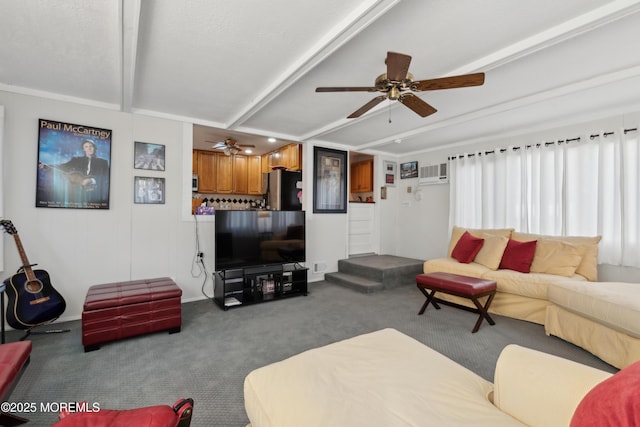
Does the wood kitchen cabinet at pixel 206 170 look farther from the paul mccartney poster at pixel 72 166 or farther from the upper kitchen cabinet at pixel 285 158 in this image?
the paul mccartney poster at pixel 72 166

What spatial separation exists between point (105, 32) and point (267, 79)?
1.22 metres

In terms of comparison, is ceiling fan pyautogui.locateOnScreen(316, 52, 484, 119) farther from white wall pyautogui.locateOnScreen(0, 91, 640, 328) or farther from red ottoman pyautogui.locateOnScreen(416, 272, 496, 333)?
white wall pyautogui.locateOnScreen(0, 91, 640, 328)

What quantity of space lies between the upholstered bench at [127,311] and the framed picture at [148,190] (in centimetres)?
110

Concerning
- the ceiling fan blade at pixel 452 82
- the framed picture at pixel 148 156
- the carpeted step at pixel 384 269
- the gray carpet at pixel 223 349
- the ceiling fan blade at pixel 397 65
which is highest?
the ceiling fan blade at pixel 397 65

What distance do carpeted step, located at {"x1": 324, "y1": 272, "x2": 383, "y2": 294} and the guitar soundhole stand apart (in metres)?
3.70

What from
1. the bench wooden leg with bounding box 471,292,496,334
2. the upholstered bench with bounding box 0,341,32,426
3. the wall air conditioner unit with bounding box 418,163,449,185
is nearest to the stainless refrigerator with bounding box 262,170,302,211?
the wall air conditioner unit with bounding box 418,163,449,185

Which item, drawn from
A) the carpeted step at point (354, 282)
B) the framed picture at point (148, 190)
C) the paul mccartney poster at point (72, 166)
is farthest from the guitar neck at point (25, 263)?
the carpeted step at point (354, 282)

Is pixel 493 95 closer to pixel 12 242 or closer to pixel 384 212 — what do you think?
pixel 384 212

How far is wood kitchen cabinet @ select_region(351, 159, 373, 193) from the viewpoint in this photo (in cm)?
598

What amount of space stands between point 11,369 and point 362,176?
559cm

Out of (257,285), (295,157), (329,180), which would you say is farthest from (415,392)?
(295,157)

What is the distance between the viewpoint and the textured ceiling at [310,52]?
173 centimetres

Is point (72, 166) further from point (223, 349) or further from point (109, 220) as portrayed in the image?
point (223, 349)

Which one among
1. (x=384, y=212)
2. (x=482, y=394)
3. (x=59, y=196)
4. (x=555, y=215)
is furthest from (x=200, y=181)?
(x=555, y=215)
